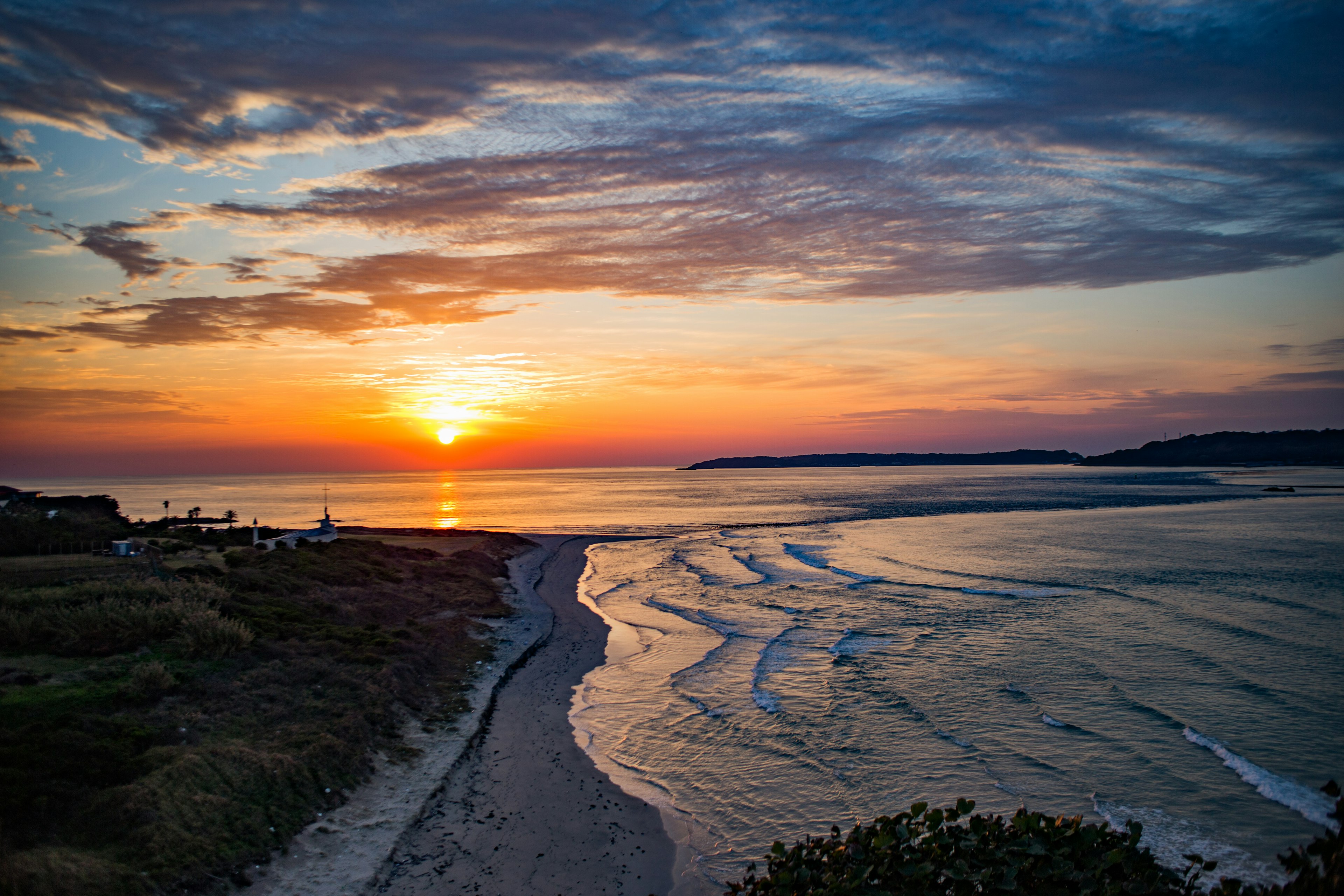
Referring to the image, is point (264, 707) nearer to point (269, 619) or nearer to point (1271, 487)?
point (269, 619)

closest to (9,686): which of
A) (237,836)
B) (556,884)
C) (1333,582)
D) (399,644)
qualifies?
(237,836)

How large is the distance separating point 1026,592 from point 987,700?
698 inches

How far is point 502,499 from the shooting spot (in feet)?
486

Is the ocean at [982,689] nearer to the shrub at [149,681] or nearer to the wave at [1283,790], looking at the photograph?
the wave at [1283,790]

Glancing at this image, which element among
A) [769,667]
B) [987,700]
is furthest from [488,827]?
[987,700]

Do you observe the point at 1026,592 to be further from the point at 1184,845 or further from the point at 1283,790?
the point at 1184,845

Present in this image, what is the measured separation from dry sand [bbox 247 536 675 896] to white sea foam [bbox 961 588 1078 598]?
23847mm

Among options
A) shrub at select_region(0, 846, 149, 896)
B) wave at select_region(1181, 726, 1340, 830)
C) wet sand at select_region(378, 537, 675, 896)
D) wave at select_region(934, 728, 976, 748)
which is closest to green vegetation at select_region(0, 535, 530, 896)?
shrub at select_region(0, 846, 149, 896)

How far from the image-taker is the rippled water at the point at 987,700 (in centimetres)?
1218

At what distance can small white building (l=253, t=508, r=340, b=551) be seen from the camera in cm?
3238

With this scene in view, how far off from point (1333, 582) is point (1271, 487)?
3903 inches

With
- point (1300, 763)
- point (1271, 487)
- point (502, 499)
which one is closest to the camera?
point (1300, 763)

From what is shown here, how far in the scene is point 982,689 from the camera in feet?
60.8

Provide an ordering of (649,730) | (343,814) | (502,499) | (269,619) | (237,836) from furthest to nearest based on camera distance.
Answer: (502,499), (269,619), (649,730), (343,814), (237,836)
